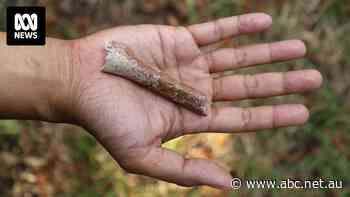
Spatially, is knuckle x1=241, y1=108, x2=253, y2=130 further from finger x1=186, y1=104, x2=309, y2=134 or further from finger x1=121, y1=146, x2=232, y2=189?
finger x1=121, y1=146, x2=232, y2=189

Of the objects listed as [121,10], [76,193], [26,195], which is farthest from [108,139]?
[121,10]

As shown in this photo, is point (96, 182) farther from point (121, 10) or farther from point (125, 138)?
point (121, 10)

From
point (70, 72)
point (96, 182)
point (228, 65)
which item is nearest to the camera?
point (70, 72)

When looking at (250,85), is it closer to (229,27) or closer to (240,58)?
(240,58)

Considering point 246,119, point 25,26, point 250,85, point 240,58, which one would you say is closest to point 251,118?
point 246,119

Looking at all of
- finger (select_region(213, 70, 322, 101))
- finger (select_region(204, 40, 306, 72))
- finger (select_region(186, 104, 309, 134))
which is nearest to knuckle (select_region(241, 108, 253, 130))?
finger (select_region(186, 104, 309, 134))

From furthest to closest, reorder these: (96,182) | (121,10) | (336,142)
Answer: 1. (121,10)
2. (336,142)
3. (96,182)
